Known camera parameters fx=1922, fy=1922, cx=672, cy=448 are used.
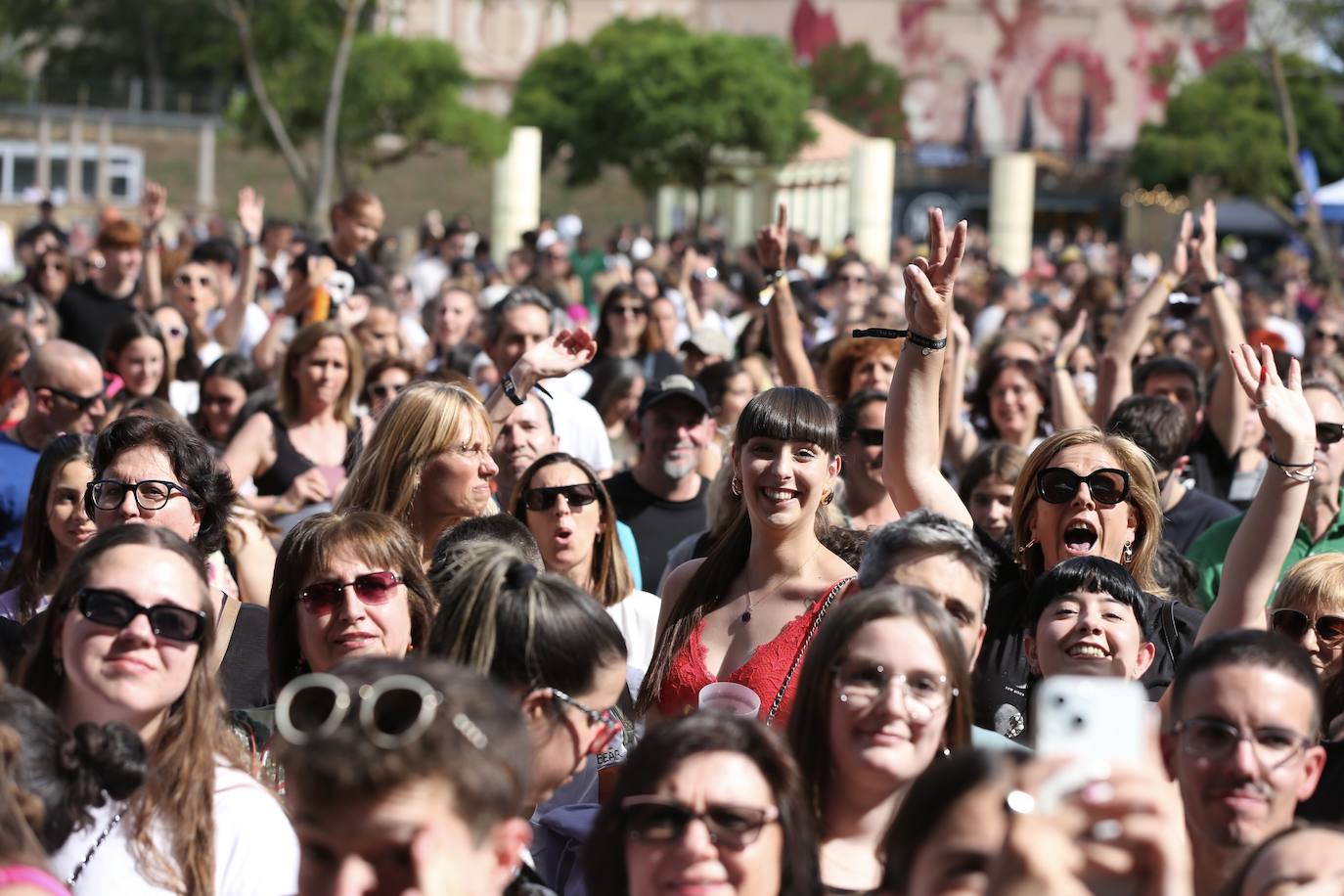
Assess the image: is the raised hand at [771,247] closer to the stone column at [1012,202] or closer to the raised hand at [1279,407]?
the raised hand at [1279,407]

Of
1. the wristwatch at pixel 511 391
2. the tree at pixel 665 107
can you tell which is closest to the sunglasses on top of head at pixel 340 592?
the wristwatch at pixel 511 391

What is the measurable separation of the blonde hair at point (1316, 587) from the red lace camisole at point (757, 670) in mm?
1178

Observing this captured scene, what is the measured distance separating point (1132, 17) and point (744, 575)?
8331 centimetres

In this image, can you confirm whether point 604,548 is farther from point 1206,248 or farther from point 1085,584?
point 1206,248

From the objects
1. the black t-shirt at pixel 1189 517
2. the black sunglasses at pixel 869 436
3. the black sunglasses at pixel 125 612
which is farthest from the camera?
the black t-shirt at pixel 1189 517

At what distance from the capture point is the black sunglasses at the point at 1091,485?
536 cm

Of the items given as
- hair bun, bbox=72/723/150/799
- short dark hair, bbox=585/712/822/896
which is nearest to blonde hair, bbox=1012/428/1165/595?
short dark hair, bbox=585/712/822/896

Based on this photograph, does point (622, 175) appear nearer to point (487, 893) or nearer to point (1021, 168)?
point (1021, 168)

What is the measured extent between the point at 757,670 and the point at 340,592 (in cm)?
104

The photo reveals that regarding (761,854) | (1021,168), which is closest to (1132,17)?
(1021,168)

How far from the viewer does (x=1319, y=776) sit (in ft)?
12.3

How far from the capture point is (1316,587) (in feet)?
16.4

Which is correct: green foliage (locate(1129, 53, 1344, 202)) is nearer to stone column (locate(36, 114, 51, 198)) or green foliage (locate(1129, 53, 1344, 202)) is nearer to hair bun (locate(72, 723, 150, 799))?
stone column (locate(36, 114, 51, 198))

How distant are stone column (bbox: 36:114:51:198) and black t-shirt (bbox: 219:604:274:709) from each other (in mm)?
56314
